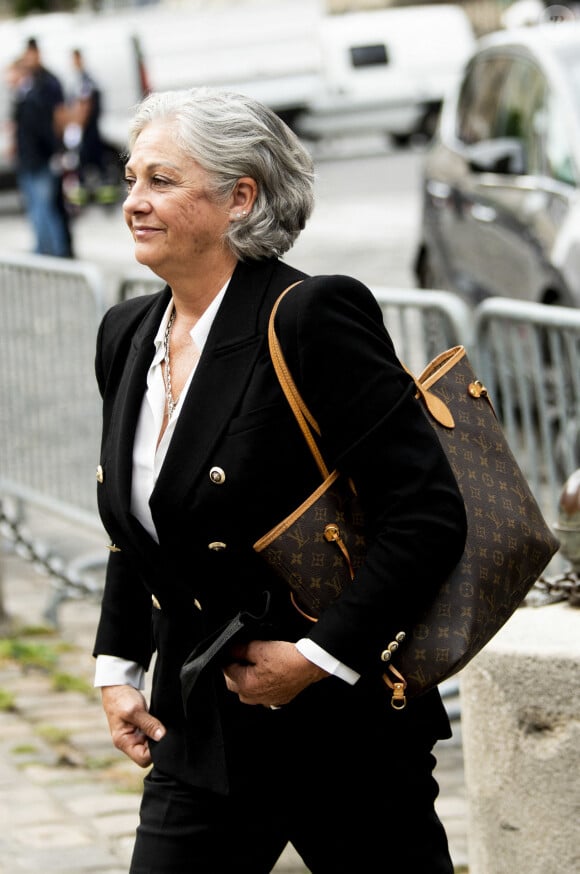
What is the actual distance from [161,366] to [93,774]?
2496 mm

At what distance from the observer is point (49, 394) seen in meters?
6.86

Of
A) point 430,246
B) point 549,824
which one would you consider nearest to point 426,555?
point 549,824

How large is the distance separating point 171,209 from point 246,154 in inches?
5.8

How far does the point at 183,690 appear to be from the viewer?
2.69 m

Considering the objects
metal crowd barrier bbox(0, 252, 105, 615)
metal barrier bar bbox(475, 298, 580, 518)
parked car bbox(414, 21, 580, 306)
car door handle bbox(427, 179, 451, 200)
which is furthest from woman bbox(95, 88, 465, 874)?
car door handle bbox(427, 179, 451, 200)

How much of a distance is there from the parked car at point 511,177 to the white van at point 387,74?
1870 centimetres

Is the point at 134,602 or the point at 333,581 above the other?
the point at 333,581

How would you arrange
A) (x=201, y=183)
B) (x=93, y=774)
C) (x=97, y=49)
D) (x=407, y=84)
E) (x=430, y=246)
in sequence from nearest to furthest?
(x=201, y=183) < (x=93, y=774) < (x=430, y=246) < (x=97, y=49) < (x=407, y=84)

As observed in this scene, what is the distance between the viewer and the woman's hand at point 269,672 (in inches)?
101

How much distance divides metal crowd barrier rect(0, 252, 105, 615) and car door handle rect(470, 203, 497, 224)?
2.49 metres

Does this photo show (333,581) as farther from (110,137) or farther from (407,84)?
(407,84)

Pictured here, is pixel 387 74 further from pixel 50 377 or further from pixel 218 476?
pixel 218 476

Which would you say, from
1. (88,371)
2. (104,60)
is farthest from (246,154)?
(104,60)

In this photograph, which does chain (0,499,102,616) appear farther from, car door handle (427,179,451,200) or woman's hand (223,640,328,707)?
woman's hand (223,640,328,707)
